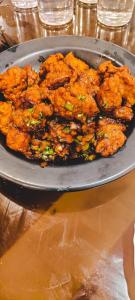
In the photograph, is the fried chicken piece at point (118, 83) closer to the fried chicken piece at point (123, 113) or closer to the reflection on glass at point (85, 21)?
the fried chicken piece at point (123, 113)

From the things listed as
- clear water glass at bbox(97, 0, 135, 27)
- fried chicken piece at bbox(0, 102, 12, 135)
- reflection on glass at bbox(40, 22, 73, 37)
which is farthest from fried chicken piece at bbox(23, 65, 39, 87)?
clear water glass at bbox(97, 0, 135, 27)

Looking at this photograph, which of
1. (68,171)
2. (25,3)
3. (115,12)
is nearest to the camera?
(68,171)

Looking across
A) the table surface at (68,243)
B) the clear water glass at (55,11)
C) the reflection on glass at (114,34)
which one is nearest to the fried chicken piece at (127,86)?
the table surface at (68,243)

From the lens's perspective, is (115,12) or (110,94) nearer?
(110,94)

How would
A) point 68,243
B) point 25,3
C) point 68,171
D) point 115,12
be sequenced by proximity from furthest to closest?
1. point 25,3
2. point 115,12
3. point 68,243
4. point 68,171

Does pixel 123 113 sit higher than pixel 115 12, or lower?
lower

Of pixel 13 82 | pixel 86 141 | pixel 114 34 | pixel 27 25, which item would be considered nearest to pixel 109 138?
pixel 86 141

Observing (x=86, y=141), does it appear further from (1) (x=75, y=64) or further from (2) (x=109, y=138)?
(1) (x=75, y=64)

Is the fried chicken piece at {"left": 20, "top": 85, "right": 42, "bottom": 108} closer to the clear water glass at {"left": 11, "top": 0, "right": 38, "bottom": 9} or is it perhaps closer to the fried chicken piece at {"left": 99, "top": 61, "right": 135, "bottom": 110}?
the fried chicken piece at {"left": 99, "top": 61, "right": 135, "bottom": 110}

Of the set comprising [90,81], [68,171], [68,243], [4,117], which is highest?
[90,81]
